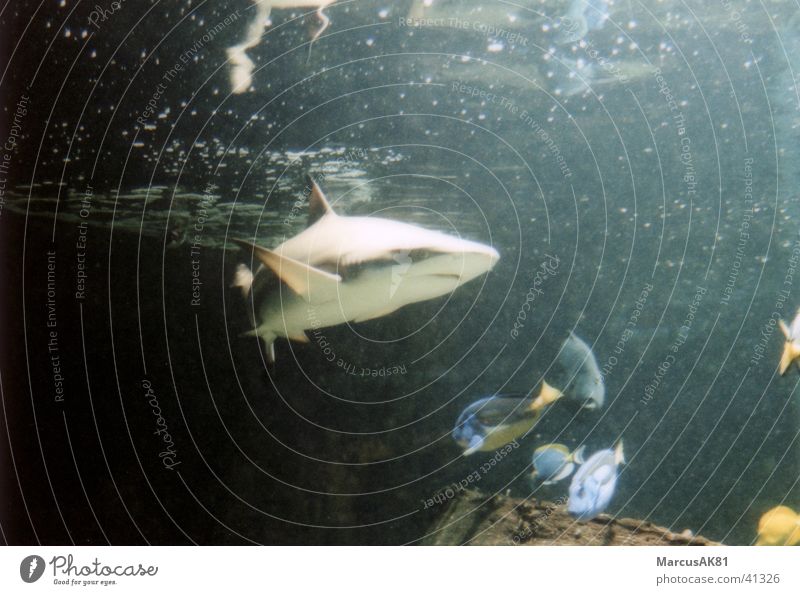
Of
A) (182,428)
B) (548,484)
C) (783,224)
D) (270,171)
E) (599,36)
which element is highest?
(599,36)

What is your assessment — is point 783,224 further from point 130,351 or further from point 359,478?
point 130,351

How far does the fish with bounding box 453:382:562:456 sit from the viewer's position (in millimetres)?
773

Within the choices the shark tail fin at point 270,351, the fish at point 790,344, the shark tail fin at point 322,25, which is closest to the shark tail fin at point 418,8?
the shark tail fin at point 322,25

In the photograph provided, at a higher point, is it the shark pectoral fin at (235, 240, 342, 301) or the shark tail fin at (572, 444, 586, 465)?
the shark pectoral fin at (235, 240, 342, 301)

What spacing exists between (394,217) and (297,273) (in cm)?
18

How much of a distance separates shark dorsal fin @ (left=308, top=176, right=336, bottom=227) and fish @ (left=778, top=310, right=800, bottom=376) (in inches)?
31.2

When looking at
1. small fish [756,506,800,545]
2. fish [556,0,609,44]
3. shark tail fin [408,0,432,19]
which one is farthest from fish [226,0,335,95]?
small fish [756,506,800,545]

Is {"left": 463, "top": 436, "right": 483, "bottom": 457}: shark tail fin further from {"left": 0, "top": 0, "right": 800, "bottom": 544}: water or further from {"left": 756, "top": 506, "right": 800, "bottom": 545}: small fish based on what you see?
{"left": 756, "top": 506, "right": 800, "bottom": 545}: small fish

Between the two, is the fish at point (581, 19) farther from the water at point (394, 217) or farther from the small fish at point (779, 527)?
the small fish at point (779, 527)

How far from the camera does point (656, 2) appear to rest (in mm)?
758

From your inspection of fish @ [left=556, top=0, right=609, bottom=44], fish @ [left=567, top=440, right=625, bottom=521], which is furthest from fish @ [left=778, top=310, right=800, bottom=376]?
fish @ [left=556, top=0, right=609, bottom=44]

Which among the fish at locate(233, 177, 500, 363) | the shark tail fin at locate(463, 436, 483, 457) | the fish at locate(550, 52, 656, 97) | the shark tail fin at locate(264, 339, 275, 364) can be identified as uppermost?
the fish at locate(550, 52, 656, 97)
